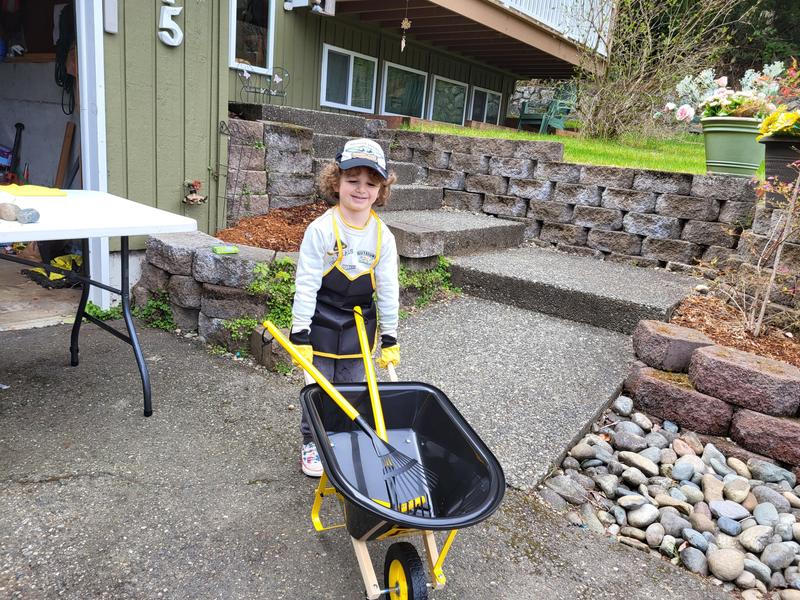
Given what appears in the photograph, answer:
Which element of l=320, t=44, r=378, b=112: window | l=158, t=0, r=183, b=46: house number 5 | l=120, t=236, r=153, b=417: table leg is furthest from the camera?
l=320, t=44, r=378, b=112: window

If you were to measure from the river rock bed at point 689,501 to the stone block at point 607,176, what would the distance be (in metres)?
2.88

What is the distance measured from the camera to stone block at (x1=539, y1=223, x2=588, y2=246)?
575 cm

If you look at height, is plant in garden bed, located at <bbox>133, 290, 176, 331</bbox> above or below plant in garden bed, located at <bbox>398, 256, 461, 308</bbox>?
below

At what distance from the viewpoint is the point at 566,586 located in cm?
208

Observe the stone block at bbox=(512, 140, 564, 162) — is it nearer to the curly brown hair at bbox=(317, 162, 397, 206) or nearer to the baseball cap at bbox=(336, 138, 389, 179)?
the curly brown hair at bbox=(317, 162, 397, 206)

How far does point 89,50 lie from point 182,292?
1659 mm

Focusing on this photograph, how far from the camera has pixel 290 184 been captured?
17.3 feet

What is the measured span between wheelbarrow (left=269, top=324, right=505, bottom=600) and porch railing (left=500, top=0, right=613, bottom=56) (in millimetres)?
7450

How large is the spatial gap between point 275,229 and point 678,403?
3277 millimetres

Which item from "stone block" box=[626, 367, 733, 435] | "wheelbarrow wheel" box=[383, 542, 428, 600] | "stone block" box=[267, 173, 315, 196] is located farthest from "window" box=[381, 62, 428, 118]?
"wheelbarrow wheel" box=[383, 542, 428, 600]

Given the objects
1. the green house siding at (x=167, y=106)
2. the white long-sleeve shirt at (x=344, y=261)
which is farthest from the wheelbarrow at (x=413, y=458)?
the green house siding at (x=167, y=106)

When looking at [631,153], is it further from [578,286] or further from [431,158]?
[578,286]

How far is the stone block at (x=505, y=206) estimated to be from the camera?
6.09m

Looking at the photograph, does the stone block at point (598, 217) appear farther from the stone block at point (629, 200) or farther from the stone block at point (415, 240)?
the stone block at point (415, 240)
